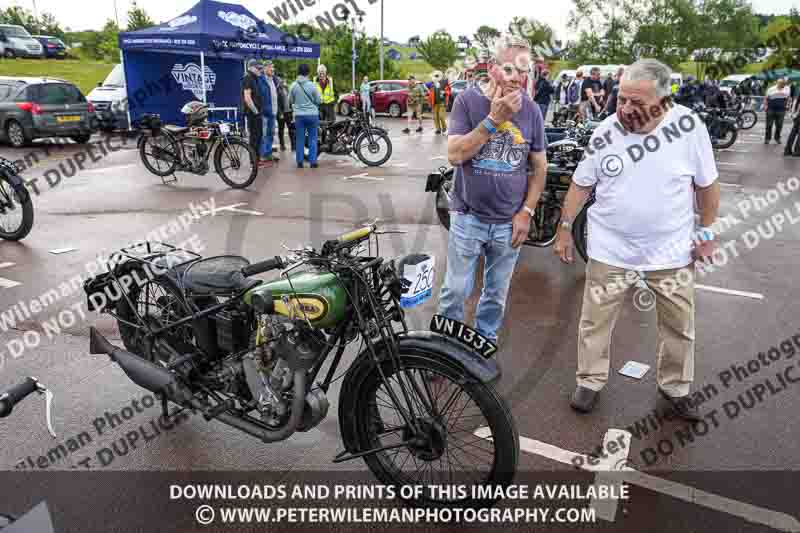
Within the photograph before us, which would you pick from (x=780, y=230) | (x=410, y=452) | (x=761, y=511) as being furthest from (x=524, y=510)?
(x=780, y=230)

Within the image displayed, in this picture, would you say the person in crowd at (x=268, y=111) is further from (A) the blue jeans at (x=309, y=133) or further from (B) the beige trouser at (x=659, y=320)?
(B) the beige trouser at (x=659, y=320)

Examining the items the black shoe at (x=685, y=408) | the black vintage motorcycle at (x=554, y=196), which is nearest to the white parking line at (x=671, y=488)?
the black shoe at (x=685, y=408)

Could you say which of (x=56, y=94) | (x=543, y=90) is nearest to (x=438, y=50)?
(x=543, y=90)

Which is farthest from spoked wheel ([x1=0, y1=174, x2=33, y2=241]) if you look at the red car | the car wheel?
the red car

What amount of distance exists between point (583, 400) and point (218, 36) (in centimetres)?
1380

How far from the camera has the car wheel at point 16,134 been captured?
14.1 metres

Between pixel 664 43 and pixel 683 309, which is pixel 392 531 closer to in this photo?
pixel 683 309

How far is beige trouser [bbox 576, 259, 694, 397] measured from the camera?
10.7 ft

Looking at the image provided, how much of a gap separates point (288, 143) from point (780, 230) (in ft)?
39.5

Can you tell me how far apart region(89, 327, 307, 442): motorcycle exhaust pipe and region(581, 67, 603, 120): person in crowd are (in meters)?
14.8

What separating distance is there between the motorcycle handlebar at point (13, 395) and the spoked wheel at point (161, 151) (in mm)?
9221

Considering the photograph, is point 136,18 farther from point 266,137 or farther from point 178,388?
point 178,388

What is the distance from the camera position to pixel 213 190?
1006 centimetres

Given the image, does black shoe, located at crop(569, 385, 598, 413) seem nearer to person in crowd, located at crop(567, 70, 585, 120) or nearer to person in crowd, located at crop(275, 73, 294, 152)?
person in crowd, located at crop(275, 73, 294, 152)
